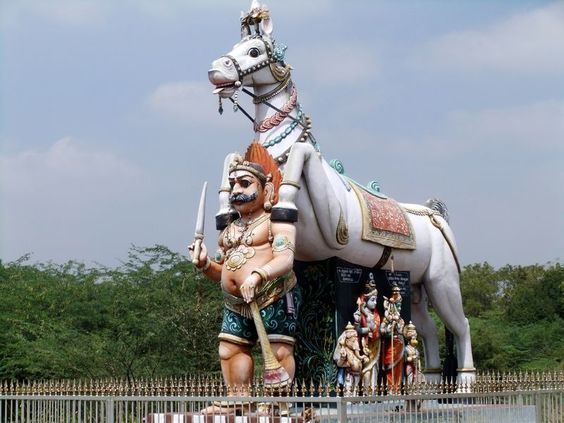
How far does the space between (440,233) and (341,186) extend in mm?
1681

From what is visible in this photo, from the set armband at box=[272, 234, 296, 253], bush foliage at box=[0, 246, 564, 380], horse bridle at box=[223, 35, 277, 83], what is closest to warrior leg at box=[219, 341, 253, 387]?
armband at box=[272, 234, 296, 253]

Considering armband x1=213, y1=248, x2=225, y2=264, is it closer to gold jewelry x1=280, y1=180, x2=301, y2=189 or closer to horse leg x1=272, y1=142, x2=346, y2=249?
horse leg x1=272, y1=142, x2=346, y2=249

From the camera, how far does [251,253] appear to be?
348 inches

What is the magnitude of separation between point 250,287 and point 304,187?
1.16 meters

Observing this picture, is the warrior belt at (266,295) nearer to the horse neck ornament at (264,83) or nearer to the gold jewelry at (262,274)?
the gold jewelry at (262,274)

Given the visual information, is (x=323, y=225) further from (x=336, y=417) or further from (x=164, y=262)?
(x=164, y=262)

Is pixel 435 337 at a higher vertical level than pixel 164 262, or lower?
lower

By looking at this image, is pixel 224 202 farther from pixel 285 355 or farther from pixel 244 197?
pixel 285 355

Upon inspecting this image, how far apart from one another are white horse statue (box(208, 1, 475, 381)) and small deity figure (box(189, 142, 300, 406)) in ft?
0.70

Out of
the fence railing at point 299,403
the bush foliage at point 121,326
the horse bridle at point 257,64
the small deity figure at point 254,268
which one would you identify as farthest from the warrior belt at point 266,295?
the bush foliage at point 121,326

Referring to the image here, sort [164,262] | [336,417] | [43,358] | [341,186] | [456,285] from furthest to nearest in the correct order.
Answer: [164,262]
[43,358]
[456,285]
[341,186]
[336,417]

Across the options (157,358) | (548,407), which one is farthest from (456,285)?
(157,358)

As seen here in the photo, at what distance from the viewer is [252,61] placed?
31.0ft

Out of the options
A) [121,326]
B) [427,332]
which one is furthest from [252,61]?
[121,326]
